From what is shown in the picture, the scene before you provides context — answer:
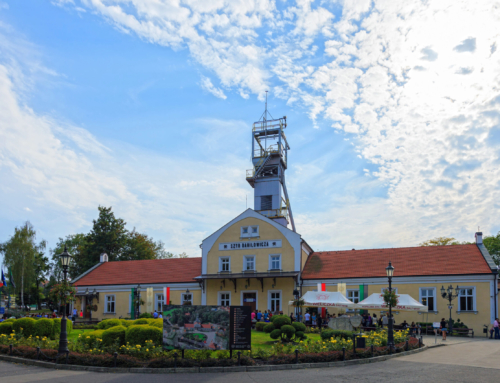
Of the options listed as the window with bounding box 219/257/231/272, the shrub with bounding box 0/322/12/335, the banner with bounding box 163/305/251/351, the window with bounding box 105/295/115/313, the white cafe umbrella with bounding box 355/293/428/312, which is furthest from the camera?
the window with bounding box 105/295/115/313

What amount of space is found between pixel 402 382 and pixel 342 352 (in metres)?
4.32

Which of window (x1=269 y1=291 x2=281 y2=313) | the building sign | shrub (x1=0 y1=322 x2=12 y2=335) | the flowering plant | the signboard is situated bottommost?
window (x1=269 y1=291 x2=281 y2=313)

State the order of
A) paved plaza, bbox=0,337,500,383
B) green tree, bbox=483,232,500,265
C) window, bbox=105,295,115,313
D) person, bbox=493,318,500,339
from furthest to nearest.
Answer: green tree, bbox=483,232,500,265
window, bbox=105,295,115,313
person, bbox=493,318,500,339
paved plaza, bbox=0,337,500,383

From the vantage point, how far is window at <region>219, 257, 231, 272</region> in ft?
123

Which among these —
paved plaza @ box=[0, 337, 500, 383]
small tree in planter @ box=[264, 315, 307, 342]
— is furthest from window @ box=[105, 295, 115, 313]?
paved plaza @ box=[0, 337, 500, 383]

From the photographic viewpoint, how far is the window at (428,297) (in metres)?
31.5

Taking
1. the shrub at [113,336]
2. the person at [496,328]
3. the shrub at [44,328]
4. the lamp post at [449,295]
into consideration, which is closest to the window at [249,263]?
the lamp post at [449,295]

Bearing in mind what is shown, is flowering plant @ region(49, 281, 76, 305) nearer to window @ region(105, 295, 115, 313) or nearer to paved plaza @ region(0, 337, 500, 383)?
paved plaza @ region(0, 337, 500, 383)

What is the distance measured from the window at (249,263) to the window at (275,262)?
1.52 m

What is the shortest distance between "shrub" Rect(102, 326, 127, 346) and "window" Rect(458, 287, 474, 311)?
23.7m

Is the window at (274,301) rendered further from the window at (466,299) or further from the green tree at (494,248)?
the green tree at (494,248)

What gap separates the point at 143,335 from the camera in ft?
54.2

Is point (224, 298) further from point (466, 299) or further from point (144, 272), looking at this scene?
point (466, 299)

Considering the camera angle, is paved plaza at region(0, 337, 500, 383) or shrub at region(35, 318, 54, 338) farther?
shrub at region(35, 318, 54, 338)
